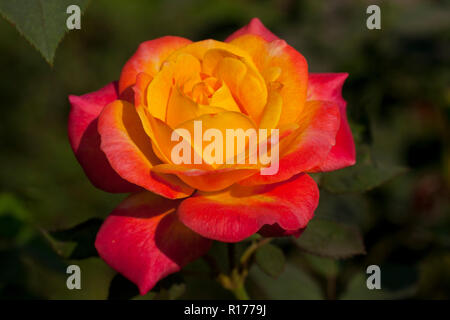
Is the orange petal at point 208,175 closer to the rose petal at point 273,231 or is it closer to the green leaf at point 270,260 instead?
the rose petal at point 273,231

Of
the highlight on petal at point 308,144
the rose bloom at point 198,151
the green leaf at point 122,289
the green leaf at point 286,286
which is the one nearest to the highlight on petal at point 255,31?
the rose bloom at point 198,151

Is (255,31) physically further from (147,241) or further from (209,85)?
(147,241)

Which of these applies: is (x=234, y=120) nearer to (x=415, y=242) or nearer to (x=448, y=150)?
(x=415, y=242)

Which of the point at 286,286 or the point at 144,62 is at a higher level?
the point at 144,62

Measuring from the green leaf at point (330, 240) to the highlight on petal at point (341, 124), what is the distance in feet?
0.60

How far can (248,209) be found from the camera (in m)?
0.67

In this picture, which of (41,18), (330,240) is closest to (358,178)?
(330,240)

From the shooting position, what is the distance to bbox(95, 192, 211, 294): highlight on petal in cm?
69

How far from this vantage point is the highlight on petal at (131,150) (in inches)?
26.7

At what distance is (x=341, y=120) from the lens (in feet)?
2.59

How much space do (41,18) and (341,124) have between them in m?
0.43

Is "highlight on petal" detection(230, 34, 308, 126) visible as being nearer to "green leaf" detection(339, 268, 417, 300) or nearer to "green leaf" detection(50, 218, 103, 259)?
"green leaf" detection(50, 218, 103, 259)

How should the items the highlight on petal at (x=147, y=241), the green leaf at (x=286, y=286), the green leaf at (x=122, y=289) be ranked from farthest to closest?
1. the green leaf at (x=286, y=286)
2. the green leaf at (x=122, y=289)
3. the highlight on petal at (x=147, y=241)

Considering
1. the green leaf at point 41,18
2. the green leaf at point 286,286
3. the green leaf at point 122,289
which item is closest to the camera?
the green leaf at point 41,18
